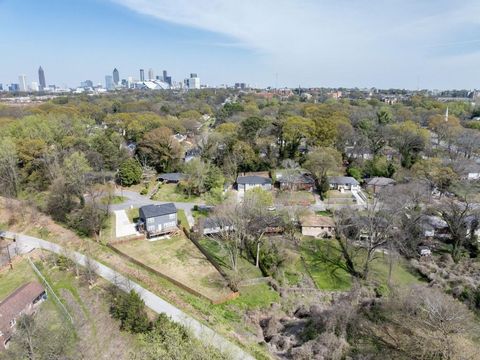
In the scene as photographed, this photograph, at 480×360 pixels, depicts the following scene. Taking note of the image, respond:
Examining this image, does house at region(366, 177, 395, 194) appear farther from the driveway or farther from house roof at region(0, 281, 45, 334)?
house roof at region(0, 281, 45, 334)

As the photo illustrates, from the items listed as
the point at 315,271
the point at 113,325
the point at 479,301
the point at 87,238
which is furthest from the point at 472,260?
the point at 87,238

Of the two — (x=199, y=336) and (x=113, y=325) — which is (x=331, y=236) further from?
(x=113, y=325)

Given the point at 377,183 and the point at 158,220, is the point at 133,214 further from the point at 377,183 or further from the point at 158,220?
the point at 377,183

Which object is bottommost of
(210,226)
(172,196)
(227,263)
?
(227,263)

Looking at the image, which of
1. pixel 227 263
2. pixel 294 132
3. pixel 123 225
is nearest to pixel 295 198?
pixel 294 132

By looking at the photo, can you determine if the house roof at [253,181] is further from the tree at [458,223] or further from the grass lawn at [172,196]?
the tree at [458,223]

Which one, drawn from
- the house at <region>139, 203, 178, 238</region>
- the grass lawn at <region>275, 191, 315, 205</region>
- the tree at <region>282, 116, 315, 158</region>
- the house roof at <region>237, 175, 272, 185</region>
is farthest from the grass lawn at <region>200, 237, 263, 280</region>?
the tree at <region>282, 116, 315, 158</region>

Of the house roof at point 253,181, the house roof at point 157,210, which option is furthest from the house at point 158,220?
the house roof at point 253,181
